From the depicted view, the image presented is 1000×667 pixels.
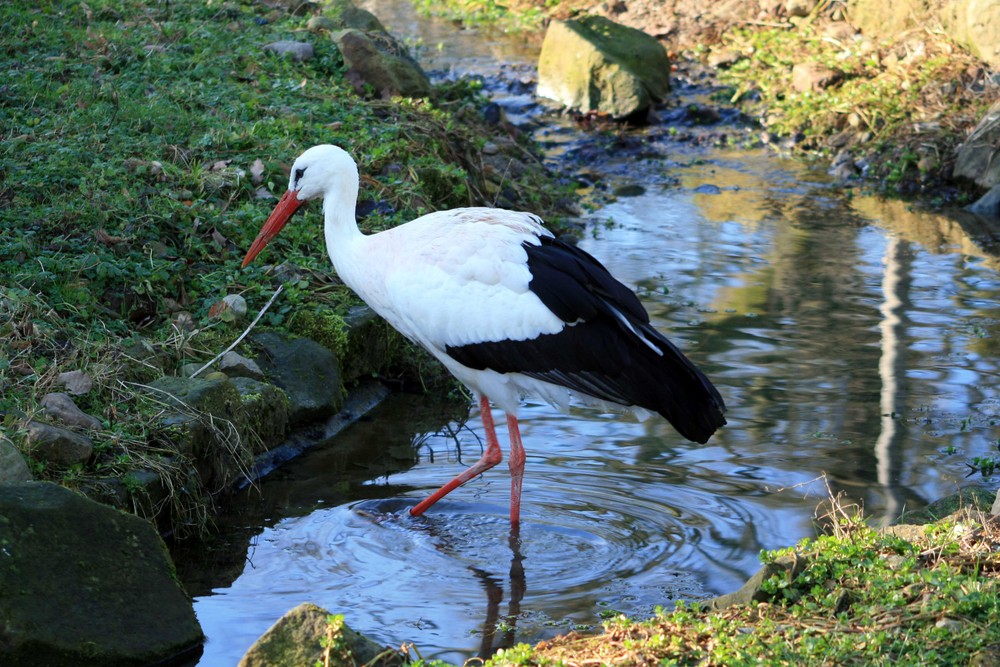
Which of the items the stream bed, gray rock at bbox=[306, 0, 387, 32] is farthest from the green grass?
gray rock at bbox=[306, 0, 387, 32]

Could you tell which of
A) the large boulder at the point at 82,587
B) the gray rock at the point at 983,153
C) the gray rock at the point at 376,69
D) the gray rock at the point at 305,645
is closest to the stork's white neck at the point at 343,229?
the large boulder at the point at 82,587

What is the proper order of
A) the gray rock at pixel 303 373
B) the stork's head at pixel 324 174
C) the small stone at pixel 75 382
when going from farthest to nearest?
the gray rock at pixel 303 373 < the stork's head at pixel 324 174 < the small stone at pixel 75 382

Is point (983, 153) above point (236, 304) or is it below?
below

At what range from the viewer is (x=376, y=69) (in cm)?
991

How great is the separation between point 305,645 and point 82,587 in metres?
0.87

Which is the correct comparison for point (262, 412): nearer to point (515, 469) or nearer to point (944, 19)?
point (515, 469)

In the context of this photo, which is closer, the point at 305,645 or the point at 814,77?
the point at 305,645

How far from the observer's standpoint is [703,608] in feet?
13.3

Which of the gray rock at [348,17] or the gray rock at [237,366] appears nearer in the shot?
the gray rock at [237,366]

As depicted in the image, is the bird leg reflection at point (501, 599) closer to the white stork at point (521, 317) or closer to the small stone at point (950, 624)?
the white stork at point (521, 317)

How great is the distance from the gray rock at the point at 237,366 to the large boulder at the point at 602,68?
7.70 m

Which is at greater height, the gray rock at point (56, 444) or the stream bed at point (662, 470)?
the gray rock at point (56, 444)

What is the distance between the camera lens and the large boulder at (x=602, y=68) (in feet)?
42.3

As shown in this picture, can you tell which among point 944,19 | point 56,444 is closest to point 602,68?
point 944,19
